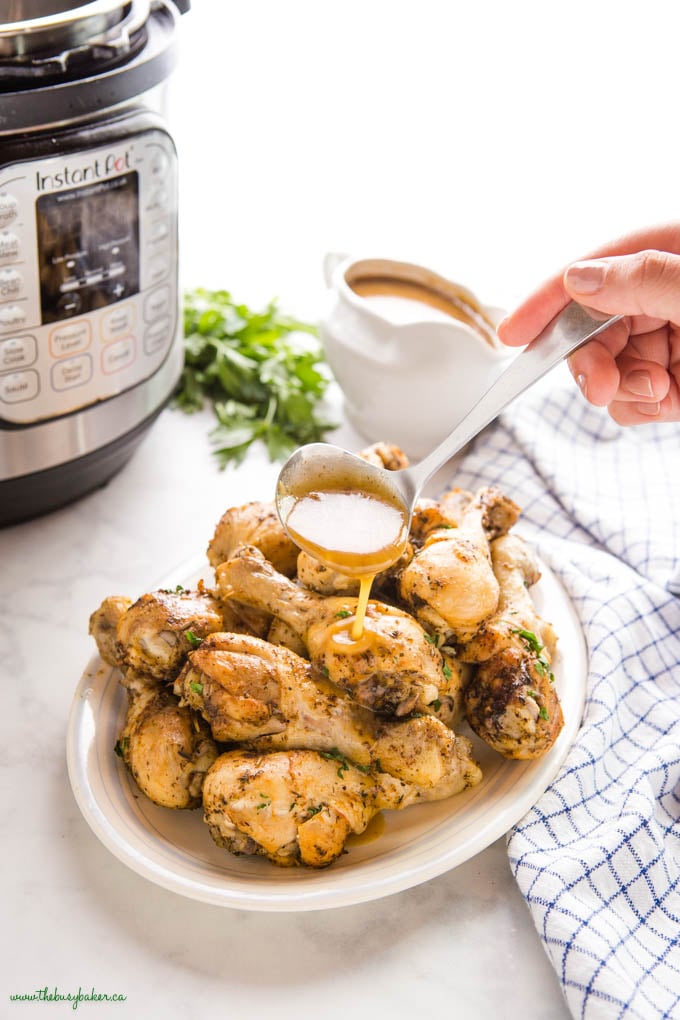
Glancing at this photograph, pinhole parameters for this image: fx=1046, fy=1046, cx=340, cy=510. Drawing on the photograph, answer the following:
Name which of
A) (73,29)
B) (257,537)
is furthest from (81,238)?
(257,537)

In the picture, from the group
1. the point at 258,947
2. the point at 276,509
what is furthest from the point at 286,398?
the point at 258,947

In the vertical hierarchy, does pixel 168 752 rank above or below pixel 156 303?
below

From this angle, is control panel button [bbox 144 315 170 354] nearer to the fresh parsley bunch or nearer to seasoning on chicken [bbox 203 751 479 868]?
the fresh parsley bunch

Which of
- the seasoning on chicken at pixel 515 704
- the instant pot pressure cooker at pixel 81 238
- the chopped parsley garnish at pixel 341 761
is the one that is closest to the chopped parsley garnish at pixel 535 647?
the seasoning on chicken at pixel 515 704

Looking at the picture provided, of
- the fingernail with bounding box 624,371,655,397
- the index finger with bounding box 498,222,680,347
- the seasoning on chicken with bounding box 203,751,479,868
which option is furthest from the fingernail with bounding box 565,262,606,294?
the seasoning on chicken with bounding box 203,751,479,868

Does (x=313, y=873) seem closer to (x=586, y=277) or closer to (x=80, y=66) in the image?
(x=586, y=277)
